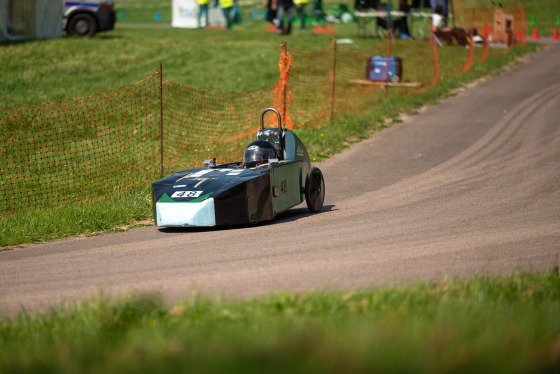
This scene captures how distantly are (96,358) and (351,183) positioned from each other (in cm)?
921

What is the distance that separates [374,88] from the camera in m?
23.0

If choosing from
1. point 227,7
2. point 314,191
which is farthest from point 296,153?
point 227,7

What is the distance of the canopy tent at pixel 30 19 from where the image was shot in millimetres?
26578

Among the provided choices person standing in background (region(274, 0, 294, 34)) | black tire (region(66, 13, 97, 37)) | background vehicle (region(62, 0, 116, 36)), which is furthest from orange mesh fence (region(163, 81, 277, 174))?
person standing in background (region(274, 0, 294, 34))

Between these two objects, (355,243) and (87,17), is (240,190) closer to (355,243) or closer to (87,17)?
(355,243)

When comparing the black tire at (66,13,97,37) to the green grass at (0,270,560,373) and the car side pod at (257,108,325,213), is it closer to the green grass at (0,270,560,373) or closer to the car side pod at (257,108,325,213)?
the car side pod at (257,108,325,213)

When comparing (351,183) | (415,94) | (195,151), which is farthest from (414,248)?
(415,94)

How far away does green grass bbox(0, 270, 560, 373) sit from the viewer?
3.81m

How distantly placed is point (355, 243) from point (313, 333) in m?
3.90

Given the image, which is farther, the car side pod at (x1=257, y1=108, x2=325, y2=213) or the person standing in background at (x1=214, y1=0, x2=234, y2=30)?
the person standing in background at (x1=214, y1=0, x2=234, y2=30)

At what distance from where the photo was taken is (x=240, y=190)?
909cm

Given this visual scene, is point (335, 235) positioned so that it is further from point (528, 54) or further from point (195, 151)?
point (528, 54)

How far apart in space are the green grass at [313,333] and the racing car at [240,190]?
311cm

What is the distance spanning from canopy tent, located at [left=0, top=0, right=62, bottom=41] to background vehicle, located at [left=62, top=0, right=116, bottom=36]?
2.27ft
